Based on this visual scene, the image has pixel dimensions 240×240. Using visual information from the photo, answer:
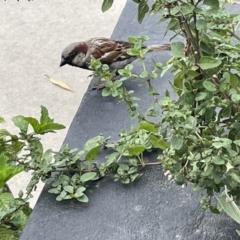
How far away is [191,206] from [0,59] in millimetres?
2583

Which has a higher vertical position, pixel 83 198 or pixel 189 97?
pixel 189 97

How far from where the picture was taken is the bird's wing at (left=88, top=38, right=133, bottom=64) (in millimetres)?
1700

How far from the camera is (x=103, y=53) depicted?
182 centimetres

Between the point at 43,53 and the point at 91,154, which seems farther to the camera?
the point at 43,53

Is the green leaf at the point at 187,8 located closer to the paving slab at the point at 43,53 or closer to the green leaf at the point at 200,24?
the green leaf at the point at 200,24

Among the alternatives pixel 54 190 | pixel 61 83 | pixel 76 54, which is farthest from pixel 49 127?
pixel 61 83

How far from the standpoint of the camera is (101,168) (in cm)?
118

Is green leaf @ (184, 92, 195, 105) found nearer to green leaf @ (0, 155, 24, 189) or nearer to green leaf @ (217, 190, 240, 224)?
green leaf @ (217, 190, 240, 224)

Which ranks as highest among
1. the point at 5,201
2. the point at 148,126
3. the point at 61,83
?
the point at 148,126

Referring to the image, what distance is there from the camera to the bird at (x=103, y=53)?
1.70 m

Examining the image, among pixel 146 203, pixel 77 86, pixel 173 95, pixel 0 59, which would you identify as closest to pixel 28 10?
pixel 0 59

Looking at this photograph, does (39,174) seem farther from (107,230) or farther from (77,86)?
(77,86)

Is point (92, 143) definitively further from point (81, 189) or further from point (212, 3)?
point (212, 3)

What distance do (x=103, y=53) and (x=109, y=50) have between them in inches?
1.8
